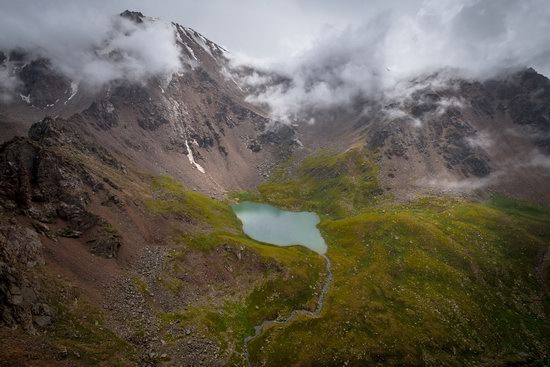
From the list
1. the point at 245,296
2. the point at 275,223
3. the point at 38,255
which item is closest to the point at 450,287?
the point at 245,296

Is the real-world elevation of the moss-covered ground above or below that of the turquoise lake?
below

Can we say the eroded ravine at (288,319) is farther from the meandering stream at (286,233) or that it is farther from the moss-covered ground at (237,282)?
the moss-covered ground at (237,282)

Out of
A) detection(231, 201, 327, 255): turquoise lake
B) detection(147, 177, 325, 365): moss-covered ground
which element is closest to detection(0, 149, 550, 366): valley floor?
detection(147, 177, 325, 365): moss-covered ground

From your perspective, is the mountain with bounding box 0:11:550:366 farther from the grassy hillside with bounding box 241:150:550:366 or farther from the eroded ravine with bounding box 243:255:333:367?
the eroded ravine with bounding box 243:255:333:367

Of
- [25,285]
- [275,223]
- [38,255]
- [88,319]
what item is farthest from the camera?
[275,223]

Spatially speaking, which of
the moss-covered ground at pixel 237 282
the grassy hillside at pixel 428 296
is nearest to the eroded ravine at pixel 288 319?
the moss-covered ground at pixel 237 282

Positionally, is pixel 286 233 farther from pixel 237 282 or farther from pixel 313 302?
pixel 237 282

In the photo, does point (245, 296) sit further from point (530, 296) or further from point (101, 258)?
point (530, 296)

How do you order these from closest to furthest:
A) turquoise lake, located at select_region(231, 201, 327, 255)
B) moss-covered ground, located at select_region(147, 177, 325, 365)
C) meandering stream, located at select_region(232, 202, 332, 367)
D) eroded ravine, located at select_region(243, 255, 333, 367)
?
moss-covered ground, located at select_region(147, 177, 325, 365) → eroded ravine, located at select_region(243, 255, 333, 367) → meandering stream, located at select_region(232, 202, 332, 367) → turquoise lake, located at select_region(231, 201, 327, 255)
